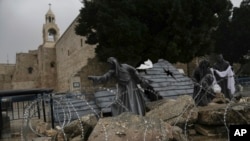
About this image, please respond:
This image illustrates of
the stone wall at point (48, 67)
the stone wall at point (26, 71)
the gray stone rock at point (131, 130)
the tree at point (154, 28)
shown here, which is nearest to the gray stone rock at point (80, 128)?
the gray stone rock at point (131, 130)

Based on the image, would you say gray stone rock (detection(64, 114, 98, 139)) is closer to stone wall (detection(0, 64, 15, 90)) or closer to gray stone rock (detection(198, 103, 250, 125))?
gray stone rock (detection(198, 103, 250, 125))

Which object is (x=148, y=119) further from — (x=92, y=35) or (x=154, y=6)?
(x=92, y=35)

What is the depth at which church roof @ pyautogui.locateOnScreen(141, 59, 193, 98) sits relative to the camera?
9.01 meters

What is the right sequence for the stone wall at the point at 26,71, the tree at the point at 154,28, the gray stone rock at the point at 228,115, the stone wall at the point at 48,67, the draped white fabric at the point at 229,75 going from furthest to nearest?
the stone wall at the point at 26,71
the stone wall at the point at 48,67
the tree at the point at 154,28
the draped white fabric at the point at 229,75
the gray stone rock at the point at 228,115

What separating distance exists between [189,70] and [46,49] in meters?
17.4

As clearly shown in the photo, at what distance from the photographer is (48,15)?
40.1 meters

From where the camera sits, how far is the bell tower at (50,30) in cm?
3800

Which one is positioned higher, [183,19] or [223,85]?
[183,19]

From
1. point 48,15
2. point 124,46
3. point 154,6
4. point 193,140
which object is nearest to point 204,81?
point 193,140

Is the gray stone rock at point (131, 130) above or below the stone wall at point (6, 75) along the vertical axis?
below

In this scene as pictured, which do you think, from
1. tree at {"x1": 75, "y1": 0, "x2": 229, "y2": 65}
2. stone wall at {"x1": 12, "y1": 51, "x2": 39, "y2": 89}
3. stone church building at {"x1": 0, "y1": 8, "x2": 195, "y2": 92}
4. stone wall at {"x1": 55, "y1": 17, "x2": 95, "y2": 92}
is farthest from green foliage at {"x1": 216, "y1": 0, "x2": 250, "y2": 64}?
stone wall at {"x1": 12, "y1": 51, "x2": 39, "y2": 89}

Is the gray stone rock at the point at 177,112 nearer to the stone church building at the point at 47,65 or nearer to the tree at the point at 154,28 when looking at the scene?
the tree at the point at 154,28

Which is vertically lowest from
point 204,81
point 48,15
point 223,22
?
point 204,81

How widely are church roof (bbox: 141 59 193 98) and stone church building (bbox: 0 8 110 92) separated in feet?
59.4
